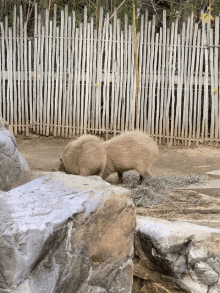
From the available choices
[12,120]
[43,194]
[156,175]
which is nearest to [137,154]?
[156,175]

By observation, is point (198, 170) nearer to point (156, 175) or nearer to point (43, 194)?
point (156, 175)

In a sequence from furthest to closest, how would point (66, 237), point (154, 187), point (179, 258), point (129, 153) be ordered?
point (129, 153)
point (154, 187)
point (179, 258)
point (66, 237)

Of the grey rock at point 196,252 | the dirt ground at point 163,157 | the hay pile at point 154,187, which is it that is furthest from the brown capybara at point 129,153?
the grey rock at point 196,252

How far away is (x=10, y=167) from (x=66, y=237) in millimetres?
1316

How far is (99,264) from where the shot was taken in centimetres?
321

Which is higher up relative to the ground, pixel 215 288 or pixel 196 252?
pixel 196 252

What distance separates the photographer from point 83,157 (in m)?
5.41

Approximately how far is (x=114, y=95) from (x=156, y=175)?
285cm

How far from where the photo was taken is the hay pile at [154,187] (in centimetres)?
528

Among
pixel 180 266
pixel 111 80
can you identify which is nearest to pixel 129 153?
pixel 180 266

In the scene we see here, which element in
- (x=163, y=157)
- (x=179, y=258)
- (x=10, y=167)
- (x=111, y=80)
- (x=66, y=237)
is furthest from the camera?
(x=111, y=80)

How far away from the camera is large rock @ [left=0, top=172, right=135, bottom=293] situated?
2.74 meters

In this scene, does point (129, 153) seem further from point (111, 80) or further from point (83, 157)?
point (111, 80)

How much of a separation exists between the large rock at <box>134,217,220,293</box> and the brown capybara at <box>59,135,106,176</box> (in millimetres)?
1672
